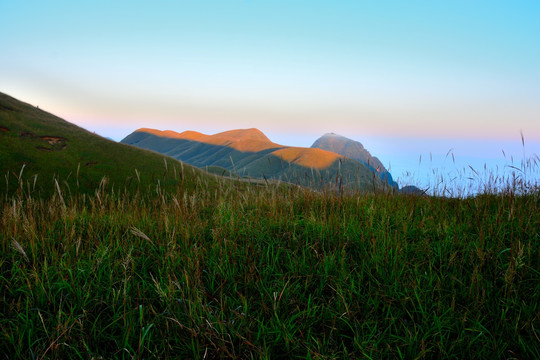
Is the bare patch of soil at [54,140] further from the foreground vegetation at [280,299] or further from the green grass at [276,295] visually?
the foreground vegetation at [280,299]

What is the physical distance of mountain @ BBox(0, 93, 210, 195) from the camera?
12.8 m

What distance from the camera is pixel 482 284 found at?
240cm

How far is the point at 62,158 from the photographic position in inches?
602

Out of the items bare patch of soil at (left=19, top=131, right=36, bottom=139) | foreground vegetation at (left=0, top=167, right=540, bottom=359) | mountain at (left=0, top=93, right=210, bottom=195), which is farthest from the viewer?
bare patch of soil at (left=19, top=131, right=36, bottom=139)

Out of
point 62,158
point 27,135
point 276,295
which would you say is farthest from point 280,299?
point 27,135

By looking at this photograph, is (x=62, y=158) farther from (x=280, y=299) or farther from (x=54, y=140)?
(x=280, y=299)

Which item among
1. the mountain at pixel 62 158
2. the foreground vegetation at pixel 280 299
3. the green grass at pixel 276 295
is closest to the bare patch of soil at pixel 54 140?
the mountain at pixel 62 158

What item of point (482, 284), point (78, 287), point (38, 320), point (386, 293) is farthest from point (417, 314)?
point (38, 320)

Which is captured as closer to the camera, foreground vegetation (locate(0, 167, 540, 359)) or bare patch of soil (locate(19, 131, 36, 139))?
foreground vegetation (locate(0, 167, 540, 359))

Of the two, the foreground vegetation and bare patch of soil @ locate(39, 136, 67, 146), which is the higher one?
bare patch of soil @ locate(39, 136, 67, 146)

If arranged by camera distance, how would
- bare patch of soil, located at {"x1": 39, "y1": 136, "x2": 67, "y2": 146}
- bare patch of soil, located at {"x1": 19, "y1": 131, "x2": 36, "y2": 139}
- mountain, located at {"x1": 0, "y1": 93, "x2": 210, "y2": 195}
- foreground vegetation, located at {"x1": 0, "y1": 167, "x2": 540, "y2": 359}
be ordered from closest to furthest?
foreground vegetation, located at {"x1": 0, "y1": 167, "x2": 540, "y2": 359}, mountain, located at {"x1": 0, "y1": 93, "x2": 210, "y2": 195}, bare patch of soil, located at {"x1": 19, "y1": 131, "x2": 36, "y2": 139}, bare patch of soil, located at {"x1": 39, "y1": 136, "x2": 67, "y2": 146}

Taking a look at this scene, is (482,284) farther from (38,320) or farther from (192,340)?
(38,320)

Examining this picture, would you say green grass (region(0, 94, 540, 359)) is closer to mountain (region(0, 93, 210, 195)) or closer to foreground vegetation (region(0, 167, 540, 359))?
foreground vegetation (region(0, 167, 540, 359))

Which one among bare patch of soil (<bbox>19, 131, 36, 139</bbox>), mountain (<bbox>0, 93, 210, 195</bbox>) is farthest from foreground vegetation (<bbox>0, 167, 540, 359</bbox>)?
bare patch of soil (<bbox>19, 131, 36, 139</bbox>)
